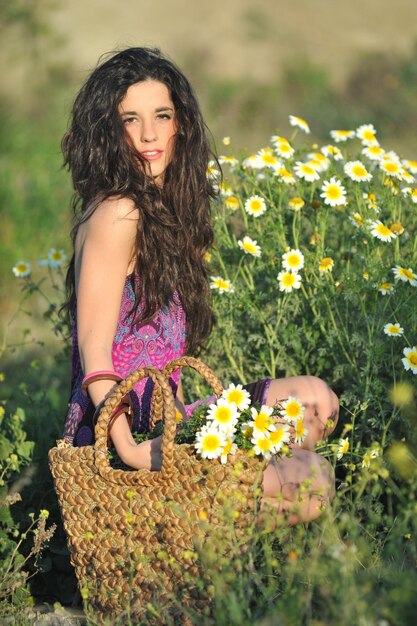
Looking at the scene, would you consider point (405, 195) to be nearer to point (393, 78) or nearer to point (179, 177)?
point (179, 177)

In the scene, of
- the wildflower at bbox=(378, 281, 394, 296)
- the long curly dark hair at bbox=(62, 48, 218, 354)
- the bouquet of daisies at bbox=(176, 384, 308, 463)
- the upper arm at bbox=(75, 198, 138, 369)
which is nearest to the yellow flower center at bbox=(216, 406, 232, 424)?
the bouquet of daisies at bbox=(176, 384, 308, 463)

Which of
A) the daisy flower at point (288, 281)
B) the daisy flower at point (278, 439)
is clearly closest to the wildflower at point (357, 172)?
A: the daisy flower at point (288, 281)

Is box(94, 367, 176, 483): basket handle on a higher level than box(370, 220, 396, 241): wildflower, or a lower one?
lower

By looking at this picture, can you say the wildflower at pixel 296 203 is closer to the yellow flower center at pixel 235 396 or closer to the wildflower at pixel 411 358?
the wildflower at pixel 411 358

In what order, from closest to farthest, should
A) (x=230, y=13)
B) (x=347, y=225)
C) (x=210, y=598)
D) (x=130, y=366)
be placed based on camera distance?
(x=210, y=598) < (x=130, y=366) < (x=347, y=225) < (x=230, y=13)

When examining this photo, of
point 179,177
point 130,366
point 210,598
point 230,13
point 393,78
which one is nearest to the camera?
point 210,598

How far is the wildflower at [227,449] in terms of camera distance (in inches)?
80.1

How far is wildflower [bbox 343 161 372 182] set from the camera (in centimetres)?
301

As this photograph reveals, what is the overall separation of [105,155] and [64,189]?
3717 mm

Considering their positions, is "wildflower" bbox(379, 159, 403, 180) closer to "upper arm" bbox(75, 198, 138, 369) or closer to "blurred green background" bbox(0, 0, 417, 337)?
"blurred green background" bbox(0, 0, 417, 337)

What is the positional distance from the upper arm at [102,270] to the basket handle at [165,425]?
0.21 m

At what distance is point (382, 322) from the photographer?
2.73 metres

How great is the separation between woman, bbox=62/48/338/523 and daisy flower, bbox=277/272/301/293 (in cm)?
23

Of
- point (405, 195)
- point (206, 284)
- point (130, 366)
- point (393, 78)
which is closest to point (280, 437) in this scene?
point (130, 366)
